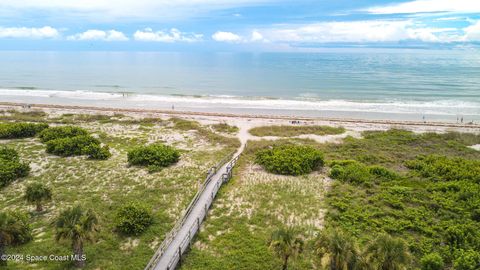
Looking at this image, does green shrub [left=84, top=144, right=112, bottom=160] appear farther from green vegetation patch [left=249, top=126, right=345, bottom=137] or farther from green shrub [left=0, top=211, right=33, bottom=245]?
green vegetation patch [left=249, top=126, right=345, bottom=137]

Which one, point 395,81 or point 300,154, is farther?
point 395,81

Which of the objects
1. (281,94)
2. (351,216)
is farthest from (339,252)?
(281,94)

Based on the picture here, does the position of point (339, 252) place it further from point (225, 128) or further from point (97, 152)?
point (225, 128)

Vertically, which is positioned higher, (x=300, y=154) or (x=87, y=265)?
(x=300, y=154)

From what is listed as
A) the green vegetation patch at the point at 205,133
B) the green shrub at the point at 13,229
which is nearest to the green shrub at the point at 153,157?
the green vegetation patch at the point at 205,133

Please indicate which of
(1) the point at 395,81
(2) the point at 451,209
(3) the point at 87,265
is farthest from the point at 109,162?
(1) the point at 395,81

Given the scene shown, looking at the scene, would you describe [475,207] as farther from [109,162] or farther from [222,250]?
[109,162]
